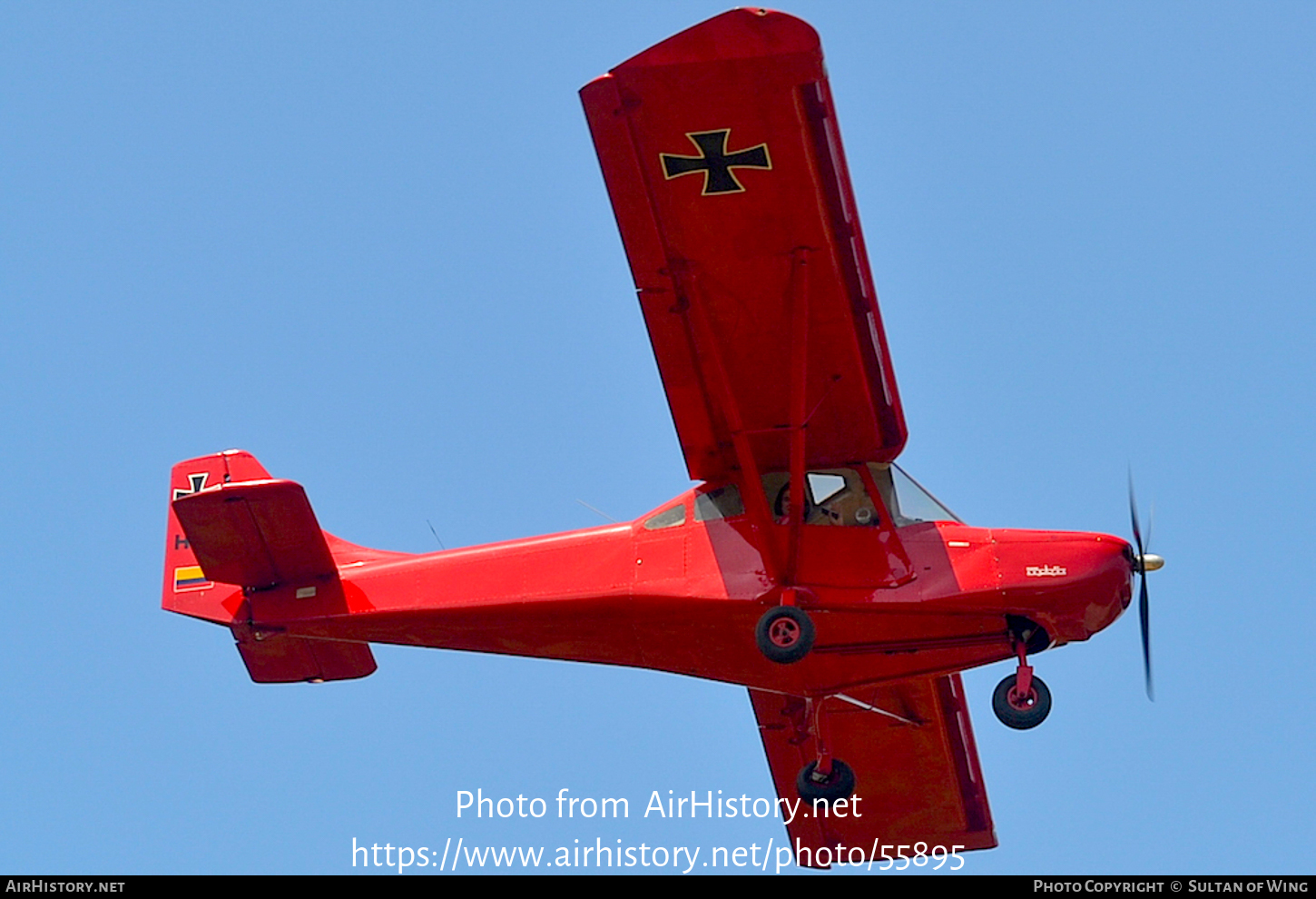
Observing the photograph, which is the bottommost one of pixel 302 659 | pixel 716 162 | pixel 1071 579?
pixel 1071 579

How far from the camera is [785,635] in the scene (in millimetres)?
13805

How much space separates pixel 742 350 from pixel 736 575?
165 centimetres

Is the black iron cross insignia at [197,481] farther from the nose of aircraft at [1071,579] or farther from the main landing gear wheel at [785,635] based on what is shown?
the nose of aircraft at [1071,579]

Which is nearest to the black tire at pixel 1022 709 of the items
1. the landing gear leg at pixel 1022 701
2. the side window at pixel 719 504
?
the landing gear leg at pixel 1022 701

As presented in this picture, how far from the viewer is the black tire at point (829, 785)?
1507cm

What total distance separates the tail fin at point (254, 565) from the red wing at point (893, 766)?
3.62 meters

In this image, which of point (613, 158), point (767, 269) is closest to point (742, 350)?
point (767, 269)

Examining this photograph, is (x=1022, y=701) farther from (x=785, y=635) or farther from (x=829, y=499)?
(x=829, y=499)

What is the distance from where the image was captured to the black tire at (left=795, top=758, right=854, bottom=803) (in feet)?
49.4

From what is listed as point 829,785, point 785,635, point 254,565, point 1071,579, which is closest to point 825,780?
point 829,785

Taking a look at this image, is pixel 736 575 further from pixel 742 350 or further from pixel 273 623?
pixel 273 623

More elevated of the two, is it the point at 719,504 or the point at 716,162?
the point at 716,162

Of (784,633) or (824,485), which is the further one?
(824,485)

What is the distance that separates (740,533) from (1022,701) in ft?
7.85
